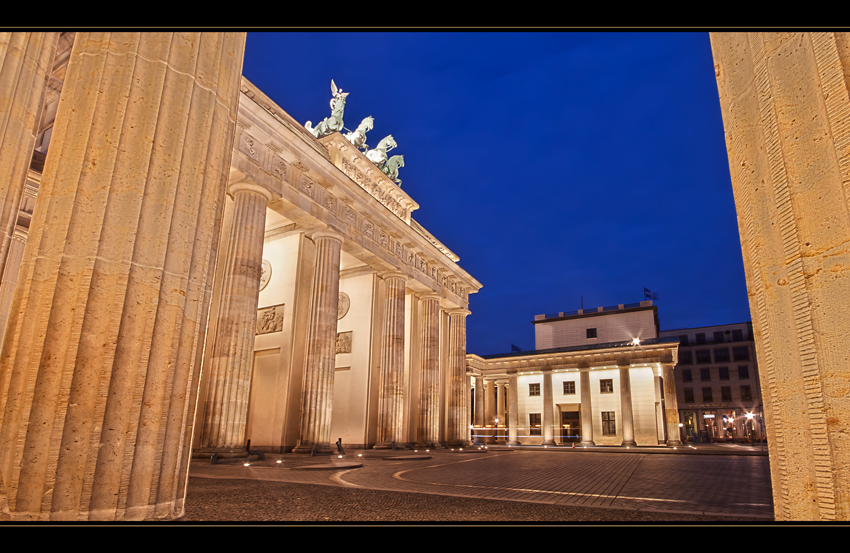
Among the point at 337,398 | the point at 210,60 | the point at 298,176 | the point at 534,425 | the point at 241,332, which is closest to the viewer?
the point at 210,60

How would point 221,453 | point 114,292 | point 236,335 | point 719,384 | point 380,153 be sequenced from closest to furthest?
point 114,292 < point 221,453 < point 236,335 < point 380,153 < point 719,384

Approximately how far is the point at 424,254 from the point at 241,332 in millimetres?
16461

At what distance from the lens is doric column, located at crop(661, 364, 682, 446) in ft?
133

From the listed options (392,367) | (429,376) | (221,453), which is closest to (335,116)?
(392,367)

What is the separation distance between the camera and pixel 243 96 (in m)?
17.5

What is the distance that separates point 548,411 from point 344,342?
25.9 meters

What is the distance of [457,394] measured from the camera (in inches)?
1344

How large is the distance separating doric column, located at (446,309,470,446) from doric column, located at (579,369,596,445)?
15.2 m

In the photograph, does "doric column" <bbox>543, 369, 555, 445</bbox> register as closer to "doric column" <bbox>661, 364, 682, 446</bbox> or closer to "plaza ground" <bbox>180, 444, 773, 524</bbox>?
"doric column" <bbox>661, 364, 682, 446</bbox>

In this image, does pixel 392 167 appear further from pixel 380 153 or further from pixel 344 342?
pixel 344 342

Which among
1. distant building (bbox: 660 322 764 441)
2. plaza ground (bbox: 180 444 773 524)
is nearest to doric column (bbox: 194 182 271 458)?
plaza ground (bbox: 180 444 773 524)
